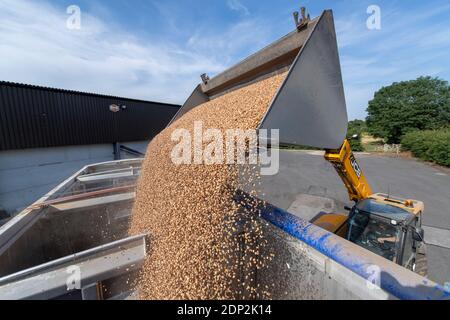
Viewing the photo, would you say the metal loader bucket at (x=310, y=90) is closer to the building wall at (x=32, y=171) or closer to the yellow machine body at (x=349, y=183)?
the yellow machine body at (x=349, y=183)

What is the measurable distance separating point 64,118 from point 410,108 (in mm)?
26005

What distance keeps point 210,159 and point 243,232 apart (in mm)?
678

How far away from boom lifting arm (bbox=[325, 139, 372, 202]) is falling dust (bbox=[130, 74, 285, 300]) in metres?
1.07

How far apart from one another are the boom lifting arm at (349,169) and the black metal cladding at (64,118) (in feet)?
28.6

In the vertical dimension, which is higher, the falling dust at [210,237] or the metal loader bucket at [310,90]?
the metal loader bucket at [310,90]

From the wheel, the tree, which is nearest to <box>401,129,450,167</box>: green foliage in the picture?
the tree

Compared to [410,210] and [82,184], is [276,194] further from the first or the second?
[82,184]

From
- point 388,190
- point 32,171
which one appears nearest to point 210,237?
point 388,190

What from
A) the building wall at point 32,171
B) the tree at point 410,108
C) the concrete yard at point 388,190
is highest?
the tree at point 410,108

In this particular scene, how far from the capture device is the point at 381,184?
811 centimetres

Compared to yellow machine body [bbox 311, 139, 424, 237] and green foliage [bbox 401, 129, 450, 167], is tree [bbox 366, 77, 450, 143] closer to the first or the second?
green foliage [bbox 401, 129, 450, 167]

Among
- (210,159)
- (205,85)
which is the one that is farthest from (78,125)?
(210,159)

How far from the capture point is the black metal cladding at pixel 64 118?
21.1 ft

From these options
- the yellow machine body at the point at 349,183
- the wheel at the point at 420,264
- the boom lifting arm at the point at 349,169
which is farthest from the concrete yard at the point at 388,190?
the boom lifting arm at the point at 349,169
